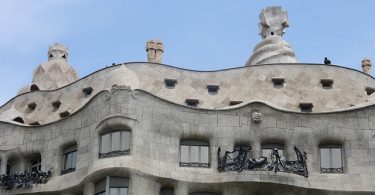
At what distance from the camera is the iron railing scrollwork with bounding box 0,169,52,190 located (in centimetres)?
4419

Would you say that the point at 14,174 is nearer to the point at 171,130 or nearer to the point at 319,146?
the point at 171,130

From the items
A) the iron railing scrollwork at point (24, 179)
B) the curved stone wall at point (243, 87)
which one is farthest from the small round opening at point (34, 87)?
the iron railing scrollwork at point (24, 179)

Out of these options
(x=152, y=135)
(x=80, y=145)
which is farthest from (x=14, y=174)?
(x=152, y=135)

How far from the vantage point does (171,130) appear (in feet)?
142

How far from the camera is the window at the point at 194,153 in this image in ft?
142

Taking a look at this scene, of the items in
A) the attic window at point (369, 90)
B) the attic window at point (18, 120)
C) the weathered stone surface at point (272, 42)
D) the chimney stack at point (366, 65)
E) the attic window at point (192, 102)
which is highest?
the weathered stone surface at point (272, 42)

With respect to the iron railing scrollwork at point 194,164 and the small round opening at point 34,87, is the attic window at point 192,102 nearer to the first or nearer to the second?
the iron railing scrollwork at point 194,164

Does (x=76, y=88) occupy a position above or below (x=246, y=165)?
above

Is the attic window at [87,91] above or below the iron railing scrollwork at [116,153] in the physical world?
above

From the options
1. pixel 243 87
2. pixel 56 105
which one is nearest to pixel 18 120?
pixel 56 105

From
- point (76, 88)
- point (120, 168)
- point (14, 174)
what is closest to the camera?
point (120, 168)

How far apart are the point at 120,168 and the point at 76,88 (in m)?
7.76

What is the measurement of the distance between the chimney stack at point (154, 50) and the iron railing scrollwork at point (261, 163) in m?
7.67

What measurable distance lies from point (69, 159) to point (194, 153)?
5585 millimetres
